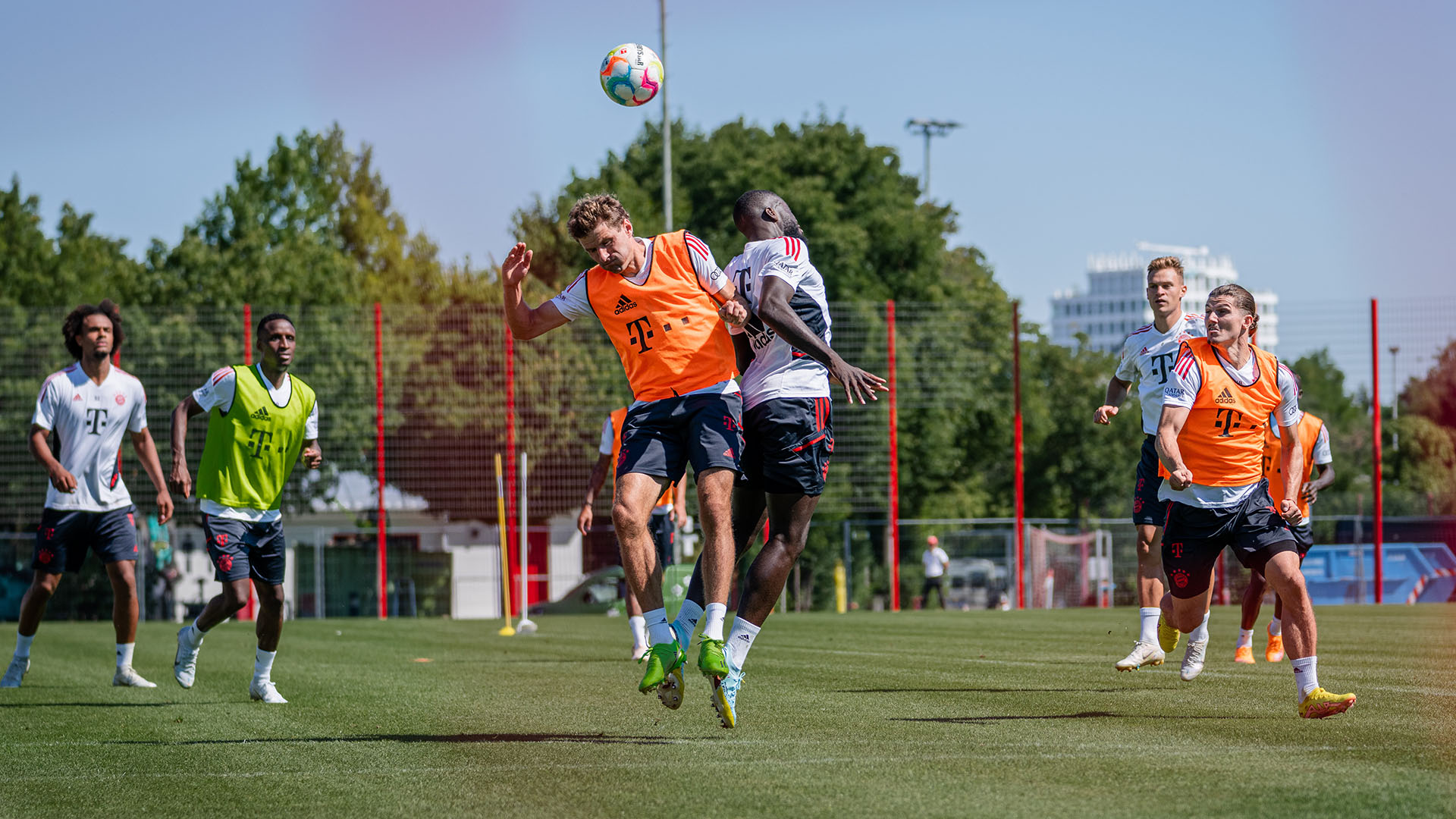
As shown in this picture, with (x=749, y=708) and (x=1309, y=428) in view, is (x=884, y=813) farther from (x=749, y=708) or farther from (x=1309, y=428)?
(x=1309, y=428)

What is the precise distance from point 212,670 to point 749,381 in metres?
5.74

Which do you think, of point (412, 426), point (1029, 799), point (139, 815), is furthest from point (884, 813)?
point (412, 426)

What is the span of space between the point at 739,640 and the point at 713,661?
1.42 ft

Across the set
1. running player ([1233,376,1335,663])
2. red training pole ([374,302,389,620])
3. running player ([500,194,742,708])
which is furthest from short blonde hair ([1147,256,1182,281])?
red training pole ([374,302,389,620])

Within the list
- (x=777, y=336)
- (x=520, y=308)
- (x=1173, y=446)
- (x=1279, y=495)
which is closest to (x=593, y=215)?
(x=520, y=308)

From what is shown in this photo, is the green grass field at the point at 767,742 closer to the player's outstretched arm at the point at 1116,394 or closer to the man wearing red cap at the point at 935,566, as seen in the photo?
the player's outstretched arm at the point at 1116,394

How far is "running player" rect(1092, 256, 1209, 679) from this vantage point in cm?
960

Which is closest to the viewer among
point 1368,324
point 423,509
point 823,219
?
point 1368,324

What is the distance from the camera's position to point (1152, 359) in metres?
9.73

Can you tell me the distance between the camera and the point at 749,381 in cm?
673

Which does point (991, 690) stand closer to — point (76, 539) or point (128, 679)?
point (128, 679)

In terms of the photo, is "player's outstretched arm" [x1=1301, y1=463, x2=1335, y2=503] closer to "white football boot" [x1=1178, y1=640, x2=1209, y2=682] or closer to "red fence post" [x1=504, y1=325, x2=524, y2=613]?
"white football boot" [x1=1178, y1=640, x2=1209, y2=682]

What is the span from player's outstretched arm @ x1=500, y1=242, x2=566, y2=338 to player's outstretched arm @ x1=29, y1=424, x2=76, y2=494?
3935mm

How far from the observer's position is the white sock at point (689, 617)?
634 centimetres
